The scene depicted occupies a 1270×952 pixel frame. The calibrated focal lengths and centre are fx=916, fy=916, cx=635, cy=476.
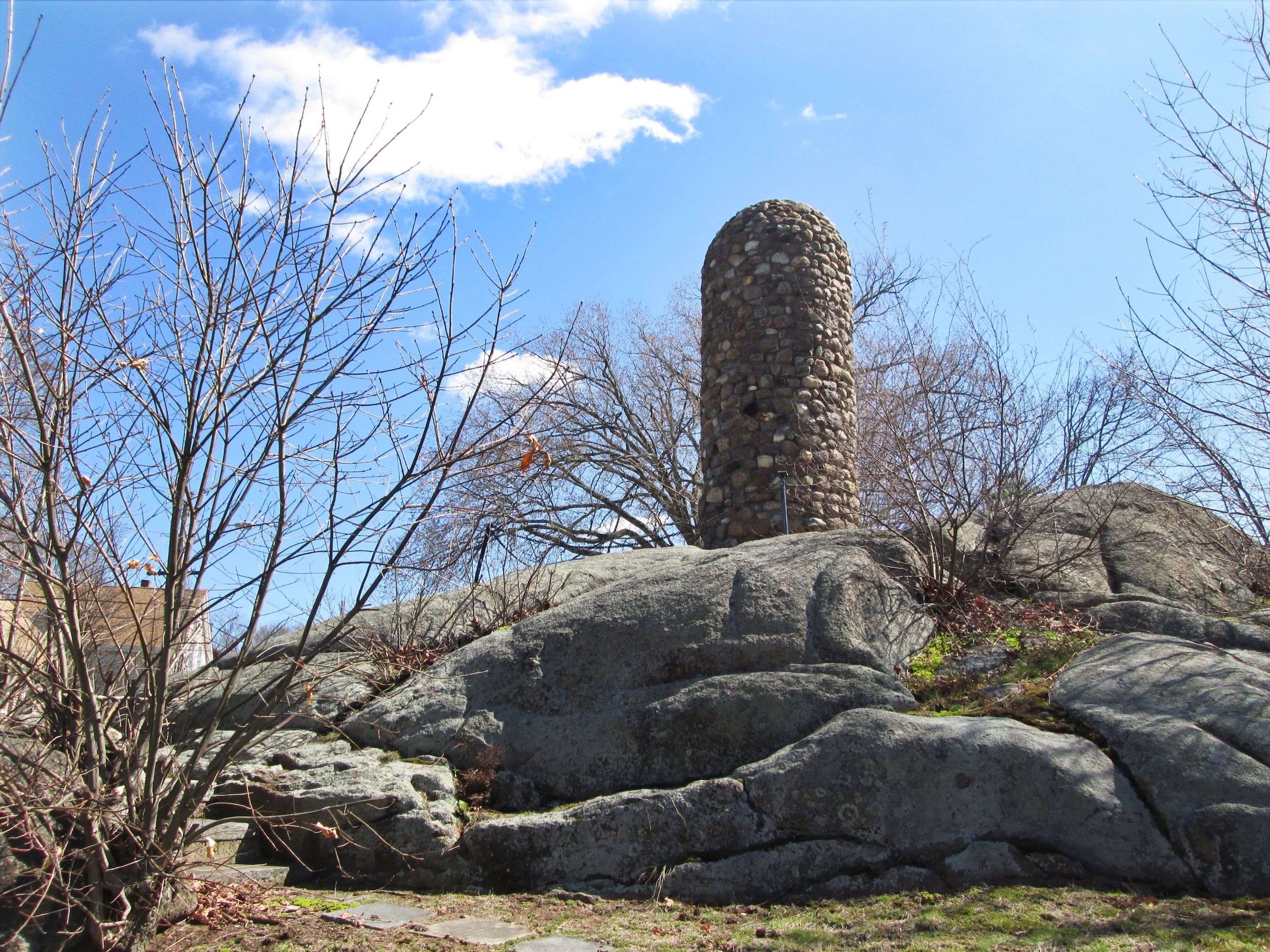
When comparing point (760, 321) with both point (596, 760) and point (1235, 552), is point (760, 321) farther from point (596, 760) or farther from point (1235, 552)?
point (596, 760)


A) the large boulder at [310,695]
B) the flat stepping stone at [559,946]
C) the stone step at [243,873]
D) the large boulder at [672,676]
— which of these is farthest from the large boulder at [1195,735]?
the stone step at [243,873]

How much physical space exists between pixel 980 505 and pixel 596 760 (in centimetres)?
423

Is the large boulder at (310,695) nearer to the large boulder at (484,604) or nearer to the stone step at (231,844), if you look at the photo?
the large boulder at (484,604)

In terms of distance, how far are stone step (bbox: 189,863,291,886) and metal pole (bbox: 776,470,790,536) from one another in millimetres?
5259

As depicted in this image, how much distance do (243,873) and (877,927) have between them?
288 cm

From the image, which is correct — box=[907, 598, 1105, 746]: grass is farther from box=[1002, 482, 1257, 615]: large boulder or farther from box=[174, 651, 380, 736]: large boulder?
box=[174, 651, 380, 736]: large boulder

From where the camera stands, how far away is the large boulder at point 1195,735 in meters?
3.81

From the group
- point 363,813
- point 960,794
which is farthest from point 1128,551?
point 363,813

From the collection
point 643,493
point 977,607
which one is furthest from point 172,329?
point 643,493

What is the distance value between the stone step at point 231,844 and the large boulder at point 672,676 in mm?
853

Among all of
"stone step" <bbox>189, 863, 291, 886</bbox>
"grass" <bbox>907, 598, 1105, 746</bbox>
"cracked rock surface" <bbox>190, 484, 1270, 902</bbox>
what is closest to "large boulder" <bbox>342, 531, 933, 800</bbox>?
"cracked rock surface" <bbox>190, 484, 1270, 902</bbox>

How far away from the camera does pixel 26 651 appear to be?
393cm

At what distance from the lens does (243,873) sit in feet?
14.1

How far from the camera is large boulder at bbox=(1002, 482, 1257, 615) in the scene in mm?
6684
